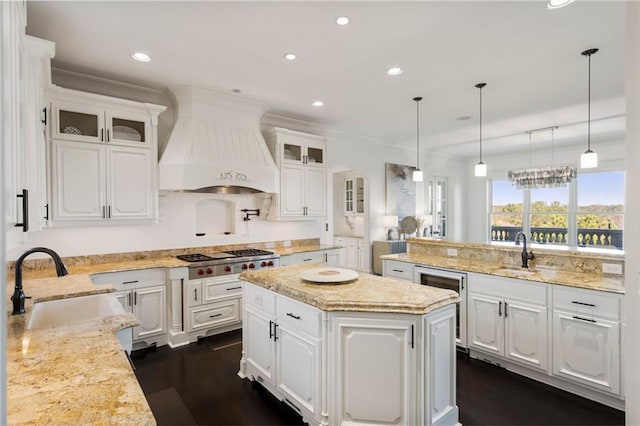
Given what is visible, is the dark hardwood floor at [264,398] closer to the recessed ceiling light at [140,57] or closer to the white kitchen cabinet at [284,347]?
the white kitchen cabinet at [284,347]

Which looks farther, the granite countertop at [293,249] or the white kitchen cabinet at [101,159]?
the granite countertop at [293,249]

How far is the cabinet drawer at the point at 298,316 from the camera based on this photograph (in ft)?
6.85

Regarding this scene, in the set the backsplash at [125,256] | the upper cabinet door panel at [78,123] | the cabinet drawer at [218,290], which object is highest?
the upper cabinet door panel at [78,123]

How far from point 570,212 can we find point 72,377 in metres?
8.60

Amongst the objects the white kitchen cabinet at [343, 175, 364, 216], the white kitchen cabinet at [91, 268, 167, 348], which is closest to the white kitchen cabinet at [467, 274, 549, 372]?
the white kitchen cabinet at [91, 268, 167, 348]

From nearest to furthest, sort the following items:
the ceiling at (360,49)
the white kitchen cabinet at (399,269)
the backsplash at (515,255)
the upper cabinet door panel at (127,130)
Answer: the ceiling at (360,49) < the backsplash at (515,255) < the upper cabinet door panel at (127,130) < the white kitchen cabinet at (399,269)

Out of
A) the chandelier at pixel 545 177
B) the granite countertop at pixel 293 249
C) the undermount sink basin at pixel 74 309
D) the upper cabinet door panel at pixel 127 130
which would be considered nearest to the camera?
the undermount sink basin at pixel 74 309

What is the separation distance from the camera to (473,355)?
3266mm

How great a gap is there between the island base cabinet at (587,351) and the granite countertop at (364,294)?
1227 mm

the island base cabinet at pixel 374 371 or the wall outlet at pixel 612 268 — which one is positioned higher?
the wall outlet at pixel 612 268

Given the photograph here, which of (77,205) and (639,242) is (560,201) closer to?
(639,242)

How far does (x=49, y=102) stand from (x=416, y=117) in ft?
14.7

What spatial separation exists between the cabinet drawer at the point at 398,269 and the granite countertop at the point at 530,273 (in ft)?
0.17

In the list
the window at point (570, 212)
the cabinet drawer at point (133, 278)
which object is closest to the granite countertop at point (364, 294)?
the cabinet drawer at point (133, 278)
